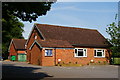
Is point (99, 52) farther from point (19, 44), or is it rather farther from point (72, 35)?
point (19, 44)

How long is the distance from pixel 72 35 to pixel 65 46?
16.9 ft

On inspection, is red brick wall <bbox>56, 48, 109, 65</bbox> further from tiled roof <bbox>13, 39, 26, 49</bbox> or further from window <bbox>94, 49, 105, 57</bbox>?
tiled roof <bbox>13, 39, 26, 49</bbox>

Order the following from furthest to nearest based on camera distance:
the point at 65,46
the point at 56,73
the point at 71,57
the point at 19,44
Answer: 1. the point at 19,44
2. the point at 71,57
3. the point at 65,46
4. the point at 56,73

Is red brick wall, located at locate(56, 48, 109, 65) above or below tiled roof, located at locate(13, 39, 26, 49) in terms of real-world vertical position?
below

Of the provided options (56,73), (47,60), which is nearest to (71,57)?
(47,60)

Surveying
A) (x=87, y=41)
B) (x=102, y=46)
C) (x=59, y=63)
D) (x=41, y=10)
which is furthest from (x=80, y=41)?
(x=41, y=10)

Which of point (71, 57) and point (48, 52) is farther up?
point (48, 52)

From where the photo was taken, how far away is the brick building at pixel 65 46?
28.4m

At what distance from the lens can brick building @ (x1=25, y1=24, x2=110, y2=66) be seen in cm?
2841

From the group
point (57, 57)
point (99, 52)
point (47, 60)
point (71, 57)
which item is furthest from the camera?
point (99, 52)

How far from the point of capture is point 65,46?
29406 mm

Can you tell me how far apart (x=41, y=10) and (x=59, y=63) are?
18.0 m

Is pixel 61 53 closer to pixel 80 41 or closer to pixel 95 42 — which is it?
pixel 80 41

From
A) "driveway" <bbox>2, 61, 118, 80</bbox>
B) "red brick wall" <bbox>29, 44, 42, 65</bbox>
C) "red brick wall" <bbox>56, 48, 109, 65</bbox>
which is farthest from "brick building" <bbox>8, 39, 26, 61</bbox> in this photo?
"driveway" <bbox>2, 61, 118, 80</bbox>
